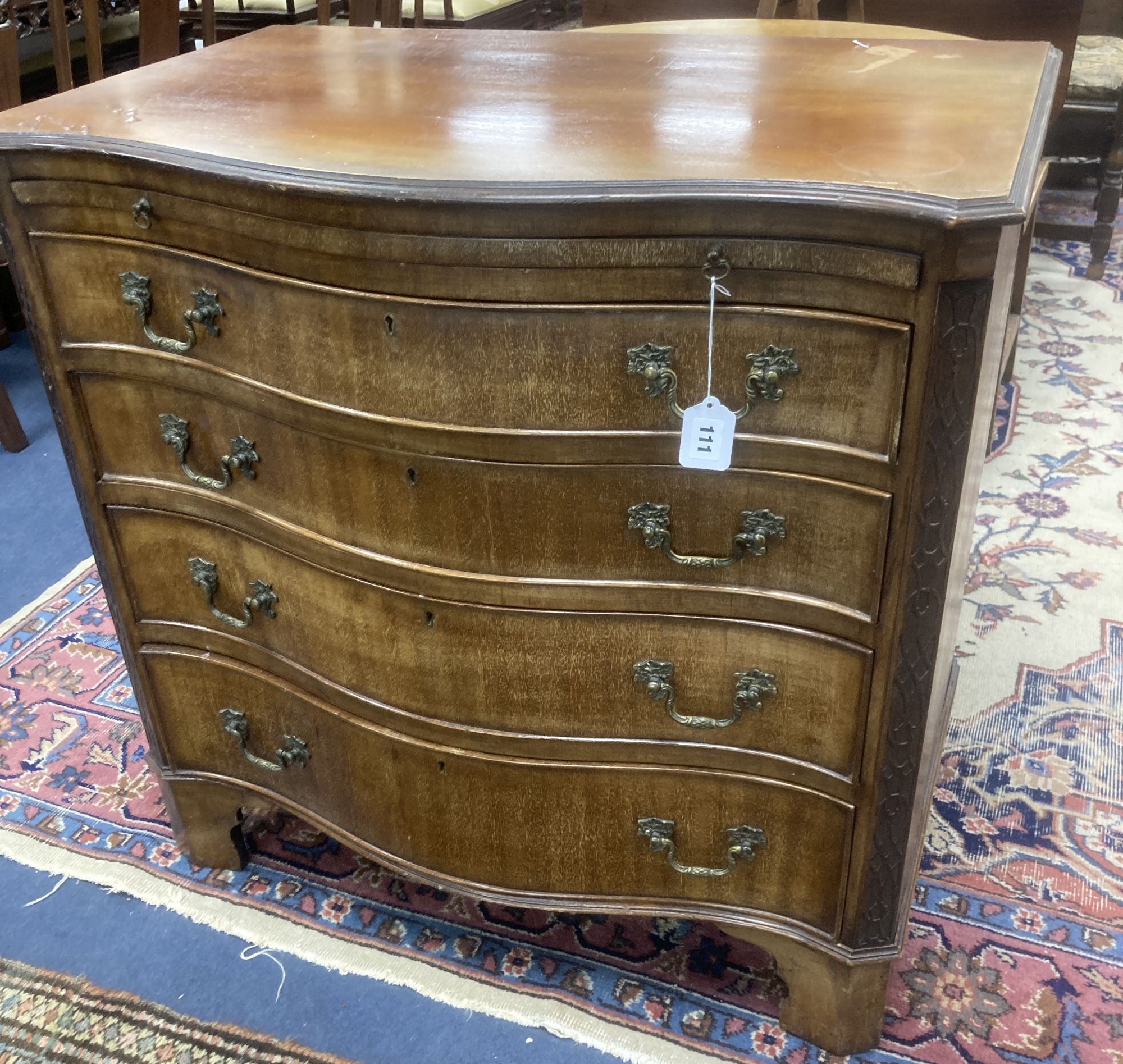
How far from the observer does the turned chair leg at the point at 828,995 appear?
122 centimetres

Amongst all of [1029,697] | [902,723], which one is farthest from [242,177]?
[1029,697]

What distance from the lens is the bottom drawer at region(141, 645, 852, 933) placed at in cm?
117

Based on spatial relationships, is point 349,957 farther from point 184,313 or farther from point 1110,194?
point 1110,194

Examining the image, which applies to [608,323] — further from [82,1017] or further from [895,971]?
Result: [82,1017]

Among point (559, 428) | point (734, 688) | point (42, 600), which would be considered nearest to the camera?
point (559, 428)

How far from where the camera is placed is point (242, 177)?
957 mm

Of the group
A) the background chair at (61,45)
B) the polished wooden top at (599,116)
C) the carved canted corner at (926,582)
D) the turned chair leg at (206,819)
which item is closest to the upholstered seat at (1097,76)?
the polished wooden top at (599,116)

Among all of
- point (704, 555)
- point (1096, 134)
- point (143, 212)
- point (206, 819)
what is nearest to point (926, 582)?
point (704, 555)

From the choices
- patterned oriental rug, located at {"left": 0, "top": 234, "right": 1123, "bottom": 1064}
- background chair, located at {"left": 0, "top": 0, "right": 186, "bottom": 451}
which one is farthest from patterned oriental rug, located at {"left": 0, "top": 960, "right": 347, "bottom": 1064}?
background chair, located at {"left": 0, "top": 0, "right": 186, "bottom": 451}

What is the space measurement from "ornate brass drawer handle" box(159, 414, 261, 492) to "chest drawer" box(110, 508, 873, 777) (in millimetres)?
70

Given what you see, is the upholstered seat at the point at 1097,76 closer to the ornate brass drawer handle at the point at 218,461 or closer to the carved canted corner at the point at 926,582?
the carved canted corner at the point at 926,582

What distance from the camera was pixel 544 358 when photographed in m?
0.96

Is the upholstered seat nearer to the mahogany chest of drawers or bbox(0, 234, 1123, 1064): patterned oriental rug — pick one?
bbox(0, 234, 1123, 1064): patterned oriental rug

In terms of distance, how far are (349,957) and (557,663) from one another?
1.91 feet
